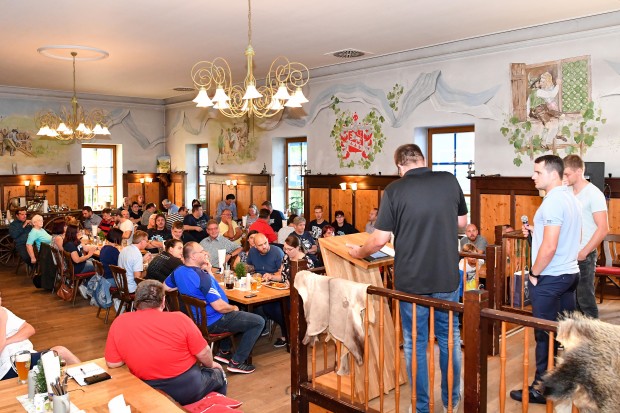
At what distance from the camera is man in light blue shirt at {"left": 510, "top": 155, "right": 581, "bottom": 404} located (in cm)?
354

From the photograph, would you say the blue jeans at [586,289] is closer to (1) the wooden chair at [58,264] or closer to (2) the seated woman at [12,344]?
(2) the seated woman at [12,344]

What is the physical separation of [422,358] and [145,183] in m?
14.7

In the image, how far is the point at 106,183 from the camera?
1658 centimetres

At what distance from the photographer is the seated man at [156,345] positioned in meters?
3.41

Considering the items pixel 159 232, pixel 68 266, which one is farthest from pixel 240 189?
pixel 68 266

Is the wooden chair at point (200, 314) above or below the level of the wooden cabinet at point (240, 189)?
below

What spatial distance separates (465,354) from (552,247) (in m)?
1.11

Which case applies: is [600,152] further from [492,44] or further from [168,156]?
[168,156]

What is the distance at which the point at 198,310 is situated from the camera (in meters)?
5.38

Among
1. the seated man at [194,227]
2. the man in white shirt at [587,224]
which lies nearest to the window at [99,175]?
the seated man at [194,227]

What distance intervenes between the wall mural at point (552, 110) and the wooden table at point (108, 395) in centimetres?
709

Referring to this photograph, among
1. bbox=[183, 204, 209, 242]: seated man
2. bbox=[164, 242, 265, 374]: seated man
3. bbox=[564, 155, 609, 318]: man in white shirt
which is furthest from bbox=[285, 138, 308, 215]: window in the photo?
bbox=[564, 155, 609, 318]: man in white shirt

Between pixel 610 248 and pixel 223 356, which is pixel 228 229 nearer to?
pixel 223 356

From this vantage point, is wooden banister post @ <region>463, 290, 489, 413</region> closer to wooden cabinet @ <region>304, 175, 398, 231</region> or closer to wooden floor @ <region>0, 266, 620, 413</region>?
wooden floor @ <region>0, 266, 620, 413</region>
